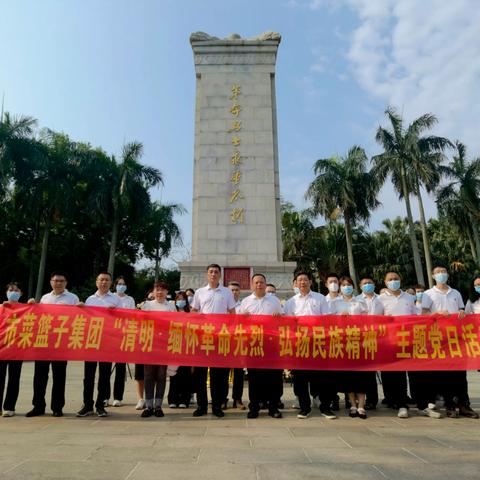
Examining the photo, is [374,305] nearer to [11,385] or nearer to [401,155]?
[11,385]

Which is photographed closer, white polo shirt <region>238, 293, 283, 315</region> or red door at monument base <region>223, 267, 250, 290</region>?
white polo shirt <region>238, 293, 283, 315</region>

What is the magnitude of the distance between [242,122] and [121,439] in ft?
31.8

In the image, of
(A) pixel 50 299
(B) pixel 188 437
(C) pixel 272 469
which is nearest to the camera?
(C) pixel 272 469

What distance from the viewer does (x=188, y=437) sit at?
3.70 metres

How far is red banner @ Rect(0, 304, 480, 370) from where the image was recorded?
4.85m

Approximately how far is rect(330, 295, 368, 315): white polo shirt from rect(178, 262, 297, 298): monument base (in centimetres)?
528

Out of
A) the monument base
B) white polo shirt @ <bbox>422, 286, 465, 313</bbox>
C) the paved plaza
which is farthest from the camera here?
the monument base

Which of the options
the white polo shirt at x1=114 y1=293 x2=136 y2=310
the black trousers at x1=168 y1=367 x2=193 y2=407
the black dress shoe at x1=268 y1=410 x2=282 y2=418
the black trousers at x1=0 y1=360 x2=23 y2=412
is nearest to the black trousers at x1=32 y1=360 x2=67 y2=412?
the black trousers at x1=0 y1=360 x2=23 y2=412

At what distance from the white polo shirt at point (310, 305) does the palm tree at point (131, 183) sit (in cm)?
1689

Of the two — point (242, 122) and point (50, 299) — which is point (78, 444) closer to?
point (50, 299)

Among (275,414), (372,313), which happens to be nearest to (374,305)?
(372,313)

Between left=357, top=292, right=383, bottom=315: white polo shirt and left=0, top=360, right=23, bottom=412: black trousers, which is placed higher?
left=357, top=292, right=383, bottom=315: white polo shirt

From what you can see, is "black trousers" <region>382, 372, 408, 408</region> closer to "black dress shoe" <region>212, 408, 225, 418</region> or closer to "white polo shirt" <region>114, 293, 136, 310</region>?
"black dress shoe" <region>212, 408, 225, 418</region>

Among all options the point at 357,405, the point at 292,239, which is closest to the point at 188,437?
the point at 357,405
